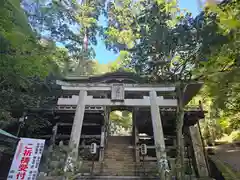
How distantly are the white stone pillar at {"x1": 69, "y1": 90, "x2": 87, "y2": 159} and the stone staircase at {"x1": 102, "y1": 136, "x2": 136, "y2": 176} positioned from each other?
2386 mm

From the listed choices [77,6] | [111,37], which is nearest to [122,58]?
[111,37]

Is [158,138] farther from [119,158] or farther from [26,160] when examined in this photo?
[26,160]

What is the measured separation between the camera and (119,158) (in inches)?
381

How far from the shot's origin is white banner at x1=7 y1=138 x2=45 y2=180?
595cm

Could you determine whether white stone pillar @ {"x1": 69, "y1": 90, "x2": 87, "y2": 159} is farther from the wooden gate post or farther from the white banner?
the wooden gate post

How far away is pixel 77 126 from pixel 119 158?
3474 millimetres

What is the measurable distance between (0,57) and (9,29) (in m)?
1.00

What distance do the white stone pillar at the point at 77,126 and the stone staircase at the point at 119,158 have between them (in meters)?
2.39

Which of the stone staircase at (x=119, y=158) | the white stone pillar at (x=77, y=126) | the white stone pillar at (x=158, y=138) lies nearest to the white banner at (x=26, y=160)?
the white stone pillar at (x=77, y=126)

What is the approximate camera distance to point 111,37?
17.7 metres

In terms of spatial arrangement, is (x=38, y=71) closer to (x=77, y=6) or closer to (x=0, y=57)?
(x=0, y=57)

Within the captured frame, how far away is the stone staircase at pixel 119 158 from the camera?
8.48m

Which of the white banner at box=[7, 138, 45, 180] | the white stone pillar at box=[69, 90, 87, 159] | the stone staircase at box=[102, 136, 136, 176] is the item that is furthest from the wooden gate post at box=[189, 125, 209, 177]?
the white banner at box=[7, 138, 45, 180]

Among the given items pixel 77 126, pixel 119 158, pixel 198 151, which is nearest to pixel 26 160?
pixel 77 126
